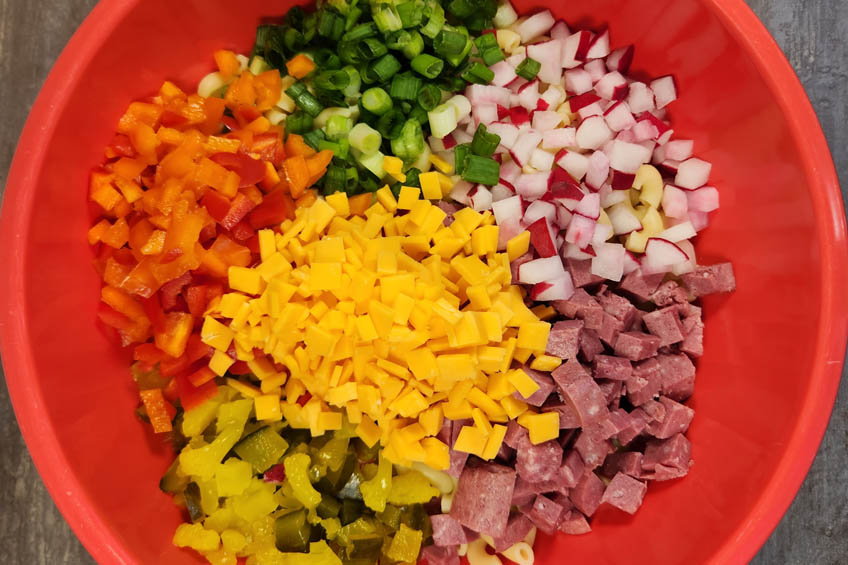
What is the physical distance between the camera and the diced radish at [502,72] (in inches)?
59.8

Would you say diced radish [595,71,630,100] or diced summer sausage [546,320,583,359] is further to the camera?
A: diced radish [595,71,630,100]

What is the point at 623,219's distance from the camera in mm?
1487

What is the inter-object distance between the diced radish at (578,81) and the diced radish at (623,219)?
277 millimetres

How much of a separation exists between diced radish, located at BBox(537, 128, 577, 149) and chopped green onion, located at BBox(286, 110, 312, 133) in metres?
0.60

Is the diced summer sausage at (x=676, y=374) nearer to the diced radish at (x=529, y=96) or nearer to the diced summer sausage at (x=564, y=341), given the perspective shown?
the diced summer sausage at (x=564, y=341)

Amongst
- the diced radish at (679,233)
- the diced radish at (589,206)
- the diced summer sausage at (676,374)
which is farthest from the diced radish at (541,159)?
the diced summer sausage at (676,374)

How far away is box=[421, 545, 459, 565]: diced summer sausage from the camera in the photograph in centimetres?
148

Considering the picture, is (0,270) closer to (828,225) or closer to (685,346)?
(685,346)

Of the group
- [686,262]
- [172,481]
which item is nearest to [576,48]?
[686,262]

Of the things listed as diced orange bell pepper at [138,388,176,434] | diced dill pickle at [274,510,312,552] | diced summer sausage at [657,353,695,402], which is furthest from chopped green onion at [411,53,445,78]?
diced dill pickle at [274,510,312,552]

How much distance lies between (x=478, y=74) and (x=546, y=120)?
0.20m

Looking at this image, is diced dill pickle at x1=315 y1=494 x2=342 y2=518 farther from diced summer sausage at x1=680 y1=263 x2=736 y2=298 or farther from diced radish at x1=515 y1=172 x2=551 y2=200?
diced summer sausage at x1=680 y1=263 x2=736 y2=298

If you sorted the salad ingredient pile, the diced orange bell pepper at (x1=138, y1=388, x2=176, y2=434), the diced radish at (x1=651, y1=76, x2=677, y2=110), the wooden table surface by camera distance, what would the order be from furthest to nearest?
1. the wooden table surface
2. the diced radish at (x1=651, y1=76, x2=677, y2=110)
3. the diced orange bell pepper at (x1=138, y1=388, x2=176, y2=434)
4. the salad ingredient pile

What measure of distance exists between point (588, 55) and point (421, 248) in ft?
2.22
